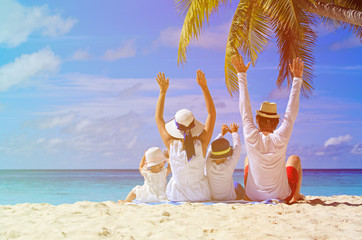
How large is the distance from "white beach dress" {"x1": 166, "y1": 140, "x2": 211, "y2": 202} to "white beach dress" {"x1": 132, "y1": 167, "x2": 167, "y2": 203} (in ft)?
0.94

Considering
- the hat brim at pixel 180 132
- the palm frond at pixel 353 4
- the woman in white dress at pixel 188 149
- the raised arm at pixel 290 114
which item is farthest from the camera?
the palm frond at pixel 353 4

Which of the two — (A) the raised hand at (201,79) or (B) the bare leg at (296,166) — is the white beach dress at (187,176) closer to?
(A) the raised hand at (201,79)

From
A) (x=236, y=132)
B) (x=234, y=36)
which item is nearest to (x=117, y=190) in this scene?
(x=234, y=36)

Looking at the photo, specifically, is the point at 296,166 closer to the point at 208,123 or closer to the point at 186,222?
the point at 208,123

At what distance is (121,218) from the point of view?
4.04m

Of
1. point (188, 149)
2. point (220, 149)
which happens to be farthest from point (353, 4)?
point (188, 149)

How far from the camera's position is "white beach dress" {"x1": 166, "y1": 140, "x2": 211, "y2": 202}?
4.98 m

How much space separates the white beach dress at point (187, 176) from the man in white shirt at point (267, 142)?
0.61m

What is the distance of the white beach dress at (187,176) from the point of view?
498 cm

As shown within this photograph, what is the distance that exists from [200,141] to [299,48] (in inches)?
188

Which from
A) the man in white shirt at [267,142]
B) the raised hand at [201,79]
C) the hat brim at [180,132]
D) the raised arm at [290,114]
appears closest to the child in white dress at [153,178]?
the hat brim at [180,132]

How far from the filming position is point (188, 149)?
4918mm

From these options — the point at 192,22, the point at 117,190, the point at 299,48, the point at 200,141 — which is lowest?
the point at 117,190

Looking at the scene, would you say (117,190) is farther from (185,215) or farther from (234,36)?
(185,215)
